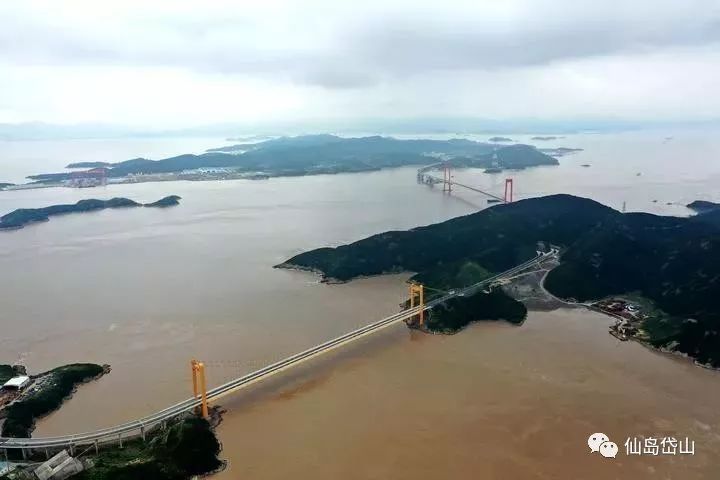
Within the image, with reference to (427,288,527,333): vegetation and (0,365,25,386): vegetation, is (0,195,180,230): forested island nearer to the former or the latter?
(0,365,25,386): vegetation

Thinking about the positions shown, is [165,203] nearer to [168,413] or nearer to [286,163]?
[286,163]

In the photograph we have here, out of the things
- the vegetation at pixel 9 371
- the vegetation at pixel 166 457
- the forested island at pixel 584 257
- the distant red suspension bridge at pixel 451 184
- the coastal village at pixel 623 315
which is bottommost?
the vegetation at pixel 166 457

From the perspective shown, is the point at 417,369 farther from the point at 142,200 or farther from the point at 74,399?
the point at 142,200

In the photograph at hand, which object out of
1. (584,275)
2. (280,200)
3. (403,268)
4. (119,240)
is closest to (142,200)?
(280,200)

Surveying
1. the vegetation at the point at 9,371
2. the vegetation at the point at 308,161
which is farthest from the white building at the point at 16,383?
the vegetation at the point at 308,161

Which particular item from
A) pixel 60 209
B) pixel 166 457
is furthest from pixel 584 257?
pixel 60 209

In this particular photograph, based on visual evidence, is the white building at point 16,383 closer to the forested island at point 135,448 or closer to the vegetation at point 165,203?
the forested island at point 135,448

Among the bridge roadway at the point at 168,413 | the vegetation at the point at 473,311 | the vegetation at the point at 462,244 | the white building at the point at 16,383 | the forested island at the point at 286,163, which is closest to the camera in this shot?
the bridge roadway at the point at 168,413
